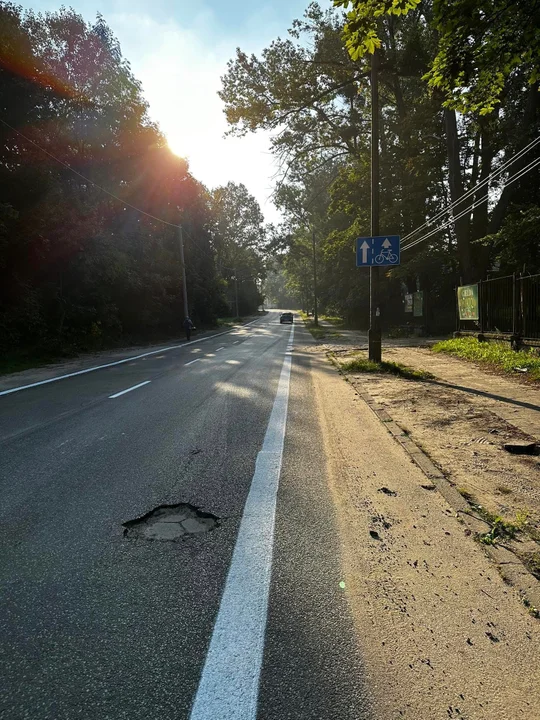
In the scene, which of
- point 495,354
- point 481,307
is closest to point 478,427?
point 495,354

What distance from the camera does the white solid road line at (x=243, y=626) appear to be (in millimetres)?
1875

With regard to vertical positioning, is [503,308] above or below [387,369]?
above

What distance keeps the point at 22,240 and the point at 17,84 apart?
6906 mm

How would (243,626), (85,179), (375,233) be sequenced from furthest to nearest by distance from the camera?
(85,179), (375,233), (243,626)

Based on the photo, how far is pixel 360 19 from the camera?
16.5ft

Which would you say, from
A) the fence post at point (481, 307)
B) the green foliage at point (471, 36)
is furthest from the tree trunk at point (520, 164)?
the green foliage at point (471, 36)

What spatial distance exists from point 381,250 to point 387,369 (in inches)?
119

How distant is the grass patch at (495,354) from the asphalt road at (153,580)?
6.92 meters

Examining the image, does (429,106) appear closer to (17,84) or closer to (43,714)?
(17,84)

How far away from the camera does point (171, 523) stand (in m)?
3.45

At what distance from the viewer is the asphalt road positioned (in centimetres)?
192

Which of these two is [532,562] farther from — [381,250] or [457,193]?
[457,193]

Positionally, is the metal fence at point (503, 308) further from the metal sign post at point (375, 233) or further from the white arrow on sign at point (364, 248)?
the white arrow on sign at point (364, 248)

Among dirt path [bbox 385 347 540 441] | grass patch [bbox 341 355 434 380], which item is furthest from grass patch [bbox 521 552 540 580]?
grass patch [bbox 341 355 434 380]
